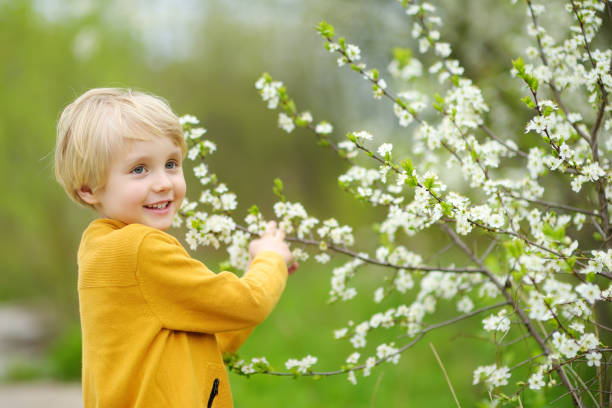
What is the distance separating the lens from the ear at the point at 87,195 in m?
1.90

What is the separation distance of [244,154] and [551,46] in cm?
1056

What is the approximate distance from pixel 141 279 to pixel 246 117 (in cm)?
1124

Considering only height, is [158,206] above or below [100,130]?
below

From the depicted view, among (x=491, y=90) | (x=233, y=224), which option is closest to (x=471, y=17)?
(x=491, y=90)

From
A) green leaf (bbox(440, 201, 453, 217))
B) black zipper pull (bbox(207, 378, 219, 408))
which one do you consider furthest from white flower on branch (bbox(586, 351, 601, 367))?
black zipper pull (bbox(207, 378, 219, 408))

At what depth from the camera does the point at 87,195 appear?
6.27 feet

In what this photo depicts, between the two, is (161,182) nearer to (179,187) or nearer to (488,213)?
(179,187)

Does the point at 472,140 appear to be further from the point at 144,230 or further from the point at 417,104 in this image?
the point at 144,230

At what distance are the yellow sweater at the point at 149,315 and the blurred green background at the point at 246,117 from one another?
0.84 m

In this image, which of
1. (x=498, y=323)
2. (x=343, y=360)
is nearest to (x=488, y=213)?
(x=498, y=323)

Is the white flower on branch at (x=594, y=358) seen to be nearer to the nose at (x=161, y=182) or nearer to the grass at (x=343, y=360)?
the grass at (x=343, y=360)

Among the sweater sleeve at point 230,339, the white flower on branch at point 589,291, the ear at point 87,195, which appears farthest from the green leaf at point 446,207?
the ear at point 87,195

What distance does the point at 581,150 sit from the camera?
7.59 feet

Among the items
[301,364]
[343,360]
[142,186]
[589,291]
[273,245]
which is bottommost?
[589,291]
